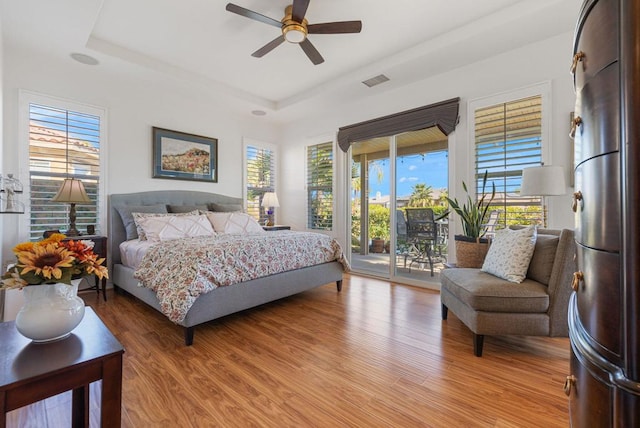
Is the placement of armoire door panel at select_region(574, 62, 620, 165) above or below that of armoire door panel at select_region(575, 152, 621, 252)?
above

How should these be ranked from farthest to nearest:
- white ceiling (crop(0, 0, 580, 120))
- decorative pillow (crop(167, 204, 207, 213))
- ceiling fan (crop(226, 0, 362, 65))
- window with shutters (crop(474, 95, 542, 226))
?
decorative pillow (crop(167, 204, 207, 213))
window with shutters (crop(474, 95, 542, 226))
white ceiling (crop(0, 0, 580, 120))
ceiling fan (crop(226, 0, 362, 65))

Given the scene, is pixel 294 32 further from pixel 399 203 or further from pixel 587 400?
pixel 587 400

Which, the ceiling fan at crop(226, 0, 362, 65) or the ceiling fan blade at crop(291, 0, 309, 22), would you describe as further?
the ceiling fan at crop(226, 0, 362, 65)

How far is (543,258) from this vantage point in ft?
7.20

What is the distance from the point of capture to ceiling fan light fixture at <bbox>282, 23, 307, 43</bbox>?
267 cm

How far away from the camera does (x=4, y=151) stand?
3.08 m

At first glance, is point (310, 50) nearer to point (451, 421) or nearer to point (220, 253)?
point (220, 253)

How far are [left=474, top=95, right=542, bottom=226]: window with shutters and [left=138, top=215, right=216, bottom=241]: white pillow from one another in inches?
130

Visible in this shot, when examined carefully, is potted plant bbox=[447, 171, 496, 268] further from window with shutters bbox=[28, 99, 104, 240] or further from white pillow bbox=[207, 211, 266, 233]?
window with shutters bbox=[28, 99, 104, 240]

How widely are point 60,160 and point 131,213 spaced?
3.07 feet

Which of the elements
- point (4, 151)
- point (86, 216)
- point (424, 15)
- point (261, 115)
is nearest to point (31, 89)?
point (4, 151)

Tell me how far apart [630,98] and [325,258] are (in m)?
3.03

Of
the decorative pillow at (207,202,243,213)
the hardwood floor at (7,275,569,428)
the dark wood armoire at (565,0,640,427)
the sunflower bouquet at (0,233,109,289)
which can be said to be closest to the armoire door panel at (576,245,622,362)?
the dark wood armoire at (565,0,640,427)

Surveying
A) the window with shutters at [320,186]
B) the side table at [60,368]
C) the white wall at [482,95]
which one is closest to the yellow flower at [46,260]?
the side table at [60,368]
